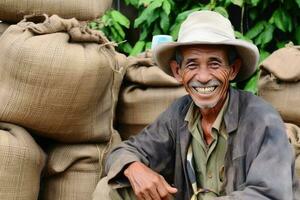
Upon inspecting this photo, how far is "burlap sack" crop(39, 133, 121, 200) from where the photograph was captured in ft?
8.62

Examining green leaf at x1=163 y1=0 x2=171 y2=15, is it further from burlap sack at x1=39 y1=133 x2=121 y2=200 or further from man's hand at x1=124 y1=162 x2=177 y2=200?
man's hand at x1=124 y1=162 x2=177 y2=200

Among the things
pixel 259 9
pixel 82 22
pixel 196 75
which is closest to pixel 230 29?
pixel 196 75

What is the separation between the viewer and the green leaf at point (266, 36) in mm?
3863

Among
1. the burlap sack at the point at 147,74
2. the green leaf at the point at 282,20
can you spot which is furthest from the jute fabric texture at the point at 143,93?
the green leaf at the point at 282,20

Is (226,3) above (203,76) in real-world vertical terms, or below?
below

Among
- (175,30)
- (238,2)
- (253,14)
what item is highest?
(238,2)

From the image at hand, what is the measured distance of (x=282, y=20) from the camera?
12.7 ft

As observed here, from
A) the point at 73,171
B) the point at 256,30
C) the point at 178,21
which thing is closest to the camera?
the point at 73,171

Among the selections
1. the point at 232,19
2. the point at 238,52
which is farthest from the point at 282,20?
the point at 238,52

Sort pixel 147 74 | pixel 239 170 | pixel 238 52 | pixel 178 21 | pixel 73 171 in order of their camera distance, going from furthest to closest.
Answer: pixel 178 21 → pixel 147 74 → pixel 73 171 → pixel 238 52 → pixel 239 170

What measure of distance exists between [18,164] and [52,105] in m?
0.28

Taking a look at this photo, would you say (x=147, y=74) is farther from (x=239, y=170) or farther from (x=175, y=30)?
(x=175, y=30)

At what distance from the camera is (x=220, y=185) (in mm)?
2088

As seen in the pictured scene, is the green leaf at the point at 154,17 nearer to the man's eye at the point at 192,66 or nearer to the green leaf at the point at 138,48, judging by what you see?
the green leaf at the point at 138,48
